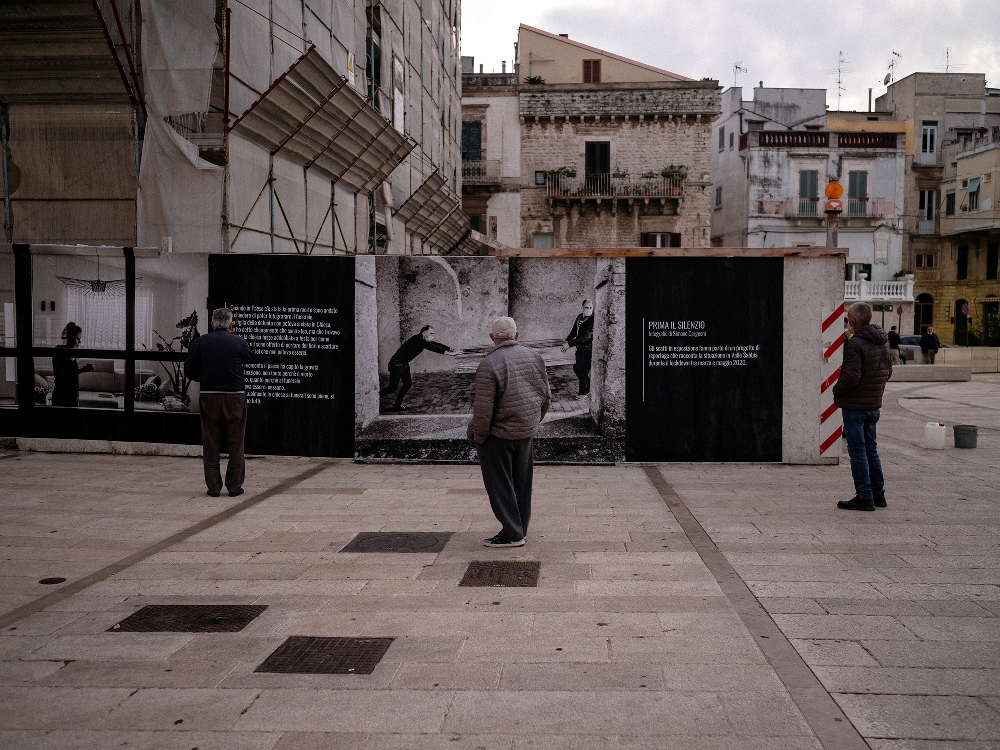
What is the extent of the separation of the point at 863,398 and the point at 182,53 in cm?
1021

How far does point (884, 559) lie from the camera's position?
636 centimetres

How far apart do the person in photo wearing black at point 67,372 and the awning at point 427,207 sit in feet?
42.5

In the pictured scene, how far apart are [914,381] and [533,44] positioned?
78.5ft

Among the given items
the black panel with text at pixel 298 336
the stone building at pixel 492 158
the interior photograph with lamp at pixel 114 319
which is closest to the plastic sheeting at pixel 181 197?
the interior photograph with lamp at pixel 114 319

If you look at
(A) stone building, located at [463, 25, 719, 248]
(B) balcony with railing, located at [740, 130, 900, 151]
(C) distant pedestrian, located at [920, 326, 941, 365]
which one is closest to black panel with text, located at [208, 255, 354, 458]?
(C) distant pedestrian, located at [920, 326, 941, 365]

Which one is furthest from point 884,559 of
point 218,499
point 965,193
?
point 965,193

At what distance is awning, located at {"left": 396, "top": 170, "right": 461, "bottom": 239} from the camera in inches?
945

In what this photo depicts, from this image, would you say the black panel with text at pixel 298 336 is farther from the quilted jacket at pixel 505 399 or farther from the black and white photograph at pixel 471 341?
the quilted jacket at pixel 505 399

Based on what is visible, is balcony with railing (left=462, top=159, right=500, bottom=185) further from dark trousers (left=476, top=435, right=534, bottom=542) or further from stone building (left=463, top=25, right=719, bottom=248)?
dark trousers (left=476, top=435, right=534, bottom=542)

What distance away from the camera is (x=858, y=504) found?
8.02 meters

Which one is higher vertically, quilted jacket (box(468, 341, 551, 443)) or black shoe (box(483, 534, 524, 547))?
quilted jacket (box(468, 341, 551, 443))

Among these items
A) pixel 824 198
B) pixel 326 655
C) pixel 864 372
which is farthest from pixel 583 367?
pixel 824 198

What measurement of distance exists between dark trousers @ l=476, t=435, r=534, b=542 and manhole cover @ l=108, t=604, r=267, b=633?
6.55 feet

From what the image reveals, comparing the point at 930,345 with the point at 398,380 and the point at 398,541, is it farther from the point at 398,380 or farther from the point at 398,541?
the point at 398,541
